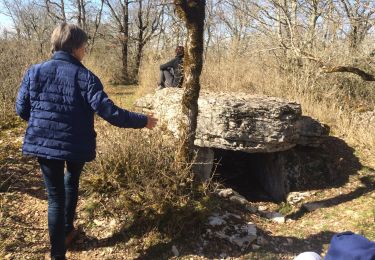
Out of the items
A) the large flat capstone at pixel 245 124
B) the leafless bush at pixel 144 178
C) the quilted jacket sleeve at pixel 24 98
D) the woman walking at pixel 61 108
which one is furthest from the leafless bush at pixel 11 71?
the woman walking at pixel 61 108

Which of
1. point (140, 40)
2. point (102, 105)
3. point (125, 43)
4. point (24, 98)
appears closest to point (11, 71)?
point (24, 98)

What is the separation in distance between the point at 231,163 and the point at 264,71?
386 cm

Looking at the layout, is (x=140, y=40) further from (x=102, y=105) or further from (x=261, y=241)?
(x=102, y=105)

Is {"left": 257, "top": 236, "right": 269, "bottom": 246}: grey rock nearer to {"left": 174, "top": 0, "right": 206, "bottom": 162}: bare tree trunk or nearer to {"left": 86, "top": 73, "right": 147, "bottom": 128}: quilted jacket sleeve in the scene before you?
{"left": 174, "top": 0, "right": 206, "bottom": 162}: bare tree trunk

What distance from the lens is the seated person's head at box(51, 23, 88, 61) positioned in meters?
2.77

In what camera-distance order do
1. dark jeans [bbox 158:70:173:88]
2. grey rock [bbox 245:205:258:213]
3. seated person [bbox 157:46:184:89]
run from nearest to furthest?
grey rock [bbox 245:205:258:213]
seated person [bbox 157:46:184:89]
dark jeans [bbox 158:70:173:88]

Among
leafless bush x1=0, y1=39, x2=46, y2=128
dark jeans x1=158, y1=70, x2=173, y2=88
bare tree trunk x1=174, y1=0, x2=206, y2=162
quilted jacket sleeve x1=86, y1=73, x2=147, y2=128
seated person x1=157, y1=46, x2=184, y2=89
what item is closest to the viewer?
quilted jacket sleeve x1=86, y1=73, x2=147, y2=128

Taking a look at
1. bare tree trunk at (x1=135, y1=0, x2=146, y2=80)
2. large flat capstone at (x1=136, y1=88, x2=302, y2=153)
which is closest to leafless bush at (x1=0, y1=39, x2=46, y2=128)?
large flat capstone at (x1=136, y1=88, x2=302, y2=153)

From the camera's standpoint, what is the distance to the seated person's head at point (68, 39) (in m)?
2.77

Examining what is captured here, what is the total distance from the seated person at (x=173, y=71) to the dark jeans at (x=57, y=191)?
5.38m

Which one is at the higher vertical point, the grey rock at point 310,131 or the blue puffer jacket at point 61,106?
the blue puffer jacket at point 61,106

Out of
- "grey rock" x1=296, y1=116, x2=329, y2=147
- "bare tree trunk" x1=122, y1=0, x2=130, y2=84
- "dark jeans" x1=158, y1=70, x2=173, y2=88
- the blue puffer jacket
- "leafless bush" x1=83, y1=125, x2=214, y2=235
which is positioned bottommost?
"leafless bush" x1=83, y1=125, x2=214, y2=235

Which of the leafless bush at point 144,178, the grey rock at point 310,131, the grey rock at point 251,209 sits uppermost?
the grey rock at point 310,131

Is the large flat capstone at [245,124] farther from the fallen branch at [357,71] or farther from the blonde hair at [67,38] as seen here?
the blonde hair at [67,38]
